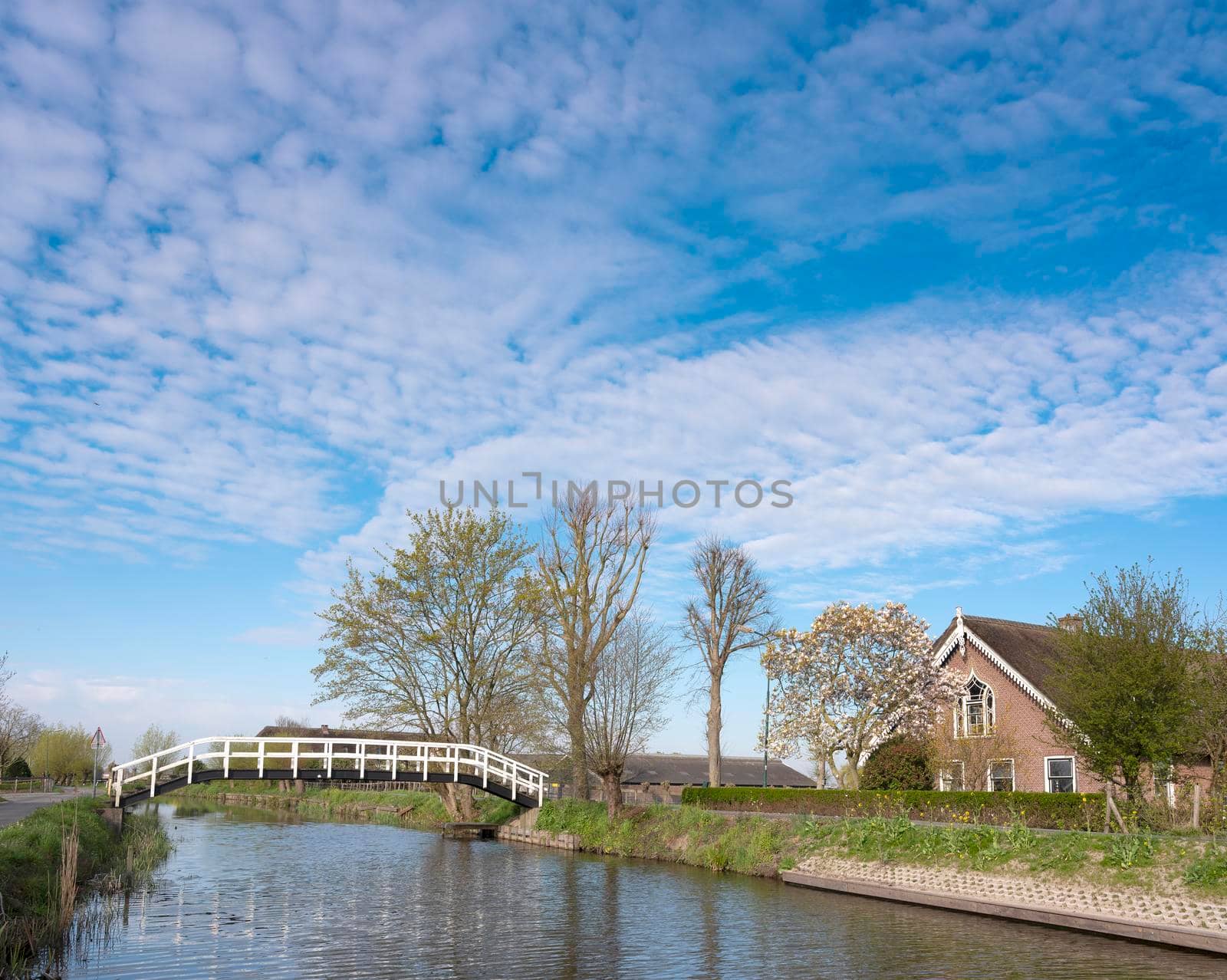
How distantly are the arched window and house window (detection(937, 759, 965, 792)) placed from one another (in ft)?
8.40

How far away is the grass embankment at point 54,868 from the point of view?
12.8 m

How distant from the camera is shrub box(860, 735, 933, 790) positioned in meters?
32.5

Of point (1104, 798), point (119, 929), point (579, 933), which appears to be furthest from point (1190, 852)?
point (119, 929)

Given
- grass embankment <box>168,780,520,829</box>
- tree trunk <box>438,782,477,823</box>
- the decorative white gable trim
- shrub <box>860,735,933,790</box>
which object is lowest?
grass embankment <box>168,780,520,829</box>

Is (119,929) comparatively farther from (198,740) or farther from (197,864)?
(198,740)

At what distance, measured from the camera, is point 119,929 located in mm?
15680

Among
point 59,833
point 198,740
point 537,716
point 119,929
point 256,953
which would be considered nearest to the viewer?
point 256,953

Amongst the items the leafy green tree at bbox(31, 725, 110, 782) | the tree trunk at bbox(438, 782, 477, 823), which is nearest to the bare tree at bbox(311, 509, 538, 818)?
the tree trunk at bbox(438, 782, 477, 823)

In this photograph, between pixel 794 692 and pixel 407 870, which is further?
pixel 794 692

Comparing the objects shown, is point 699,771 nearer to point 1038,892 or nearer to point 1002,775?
point 1002,775

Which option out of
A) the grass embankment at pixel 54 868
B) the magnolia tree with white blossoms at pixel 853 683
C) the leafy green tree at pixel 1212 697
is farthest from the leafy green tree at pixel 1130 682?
the grass embankment at pixel 54 868

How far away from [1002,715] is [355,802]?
1448 inches

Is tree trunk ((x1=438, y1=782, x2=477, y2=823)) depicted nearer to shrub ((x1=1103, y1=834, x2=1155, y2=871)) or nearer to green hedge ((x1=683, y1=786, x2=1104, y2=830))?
green hedge ((x1=683, y1=786, x2=1104, y2=830))

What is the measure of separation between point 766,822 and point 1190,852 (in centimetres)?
1166
